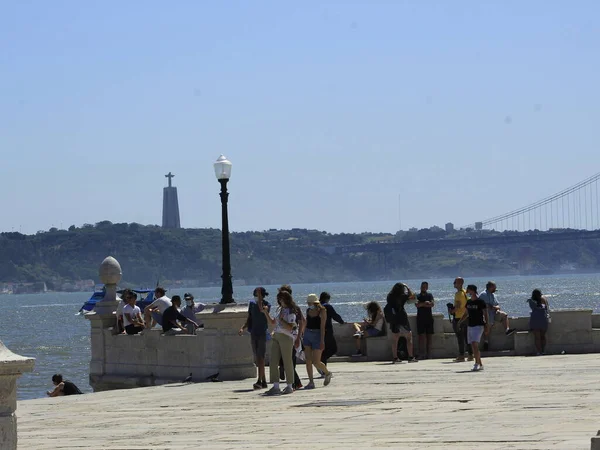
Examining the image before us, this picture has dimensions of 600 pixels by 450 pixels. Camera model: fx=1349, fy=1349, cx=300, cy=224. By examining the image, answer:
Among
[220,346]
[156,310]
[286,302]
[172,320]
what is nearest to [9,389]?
[286,302]

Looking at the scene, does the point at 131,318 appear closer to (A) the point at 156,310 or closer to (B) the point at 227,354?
(A) the point at 156,310

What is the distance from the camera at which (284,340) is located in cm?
1697

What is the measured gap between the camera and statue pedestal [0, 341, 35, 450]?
313 inches

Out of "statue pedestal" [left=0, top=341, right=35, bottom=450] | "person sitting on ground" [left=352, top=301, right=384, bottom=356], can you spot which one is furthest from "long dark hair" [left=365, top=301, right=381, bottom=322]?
"statue pedestal" [left=0, top=341, right=35, bottom=450]

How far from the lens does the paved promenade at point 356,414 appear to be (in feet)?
36.3

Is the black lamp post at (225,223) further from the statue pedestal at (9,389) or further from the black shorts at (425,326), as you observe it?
the statue pedestal at (9,389)

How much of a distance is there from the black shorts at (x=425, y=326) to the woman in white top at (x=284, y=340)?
5750 millimetres

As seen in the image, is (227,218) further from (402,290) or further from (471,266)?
(471,266)

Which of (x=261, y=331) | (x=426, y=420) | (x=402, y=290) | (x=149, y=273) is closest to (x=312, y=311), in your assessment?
(x=261, y=331)

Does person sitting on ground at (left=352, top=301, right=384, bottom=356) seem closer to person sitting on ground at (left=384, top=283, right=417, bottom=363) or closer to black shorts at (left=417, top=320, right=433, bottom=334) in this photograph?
black shorts at (left=417, top=320, right=433, bottom=334)

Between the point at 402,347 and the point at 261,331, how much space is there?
15.5 ft

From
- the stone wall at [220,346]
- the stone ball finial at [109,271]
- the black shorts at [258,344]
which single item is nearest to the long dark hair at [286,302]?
the black shorts at [258,344]

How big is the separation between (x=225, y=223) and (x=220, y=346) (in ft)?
6.65

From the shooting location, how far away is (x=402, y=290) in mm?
21359
